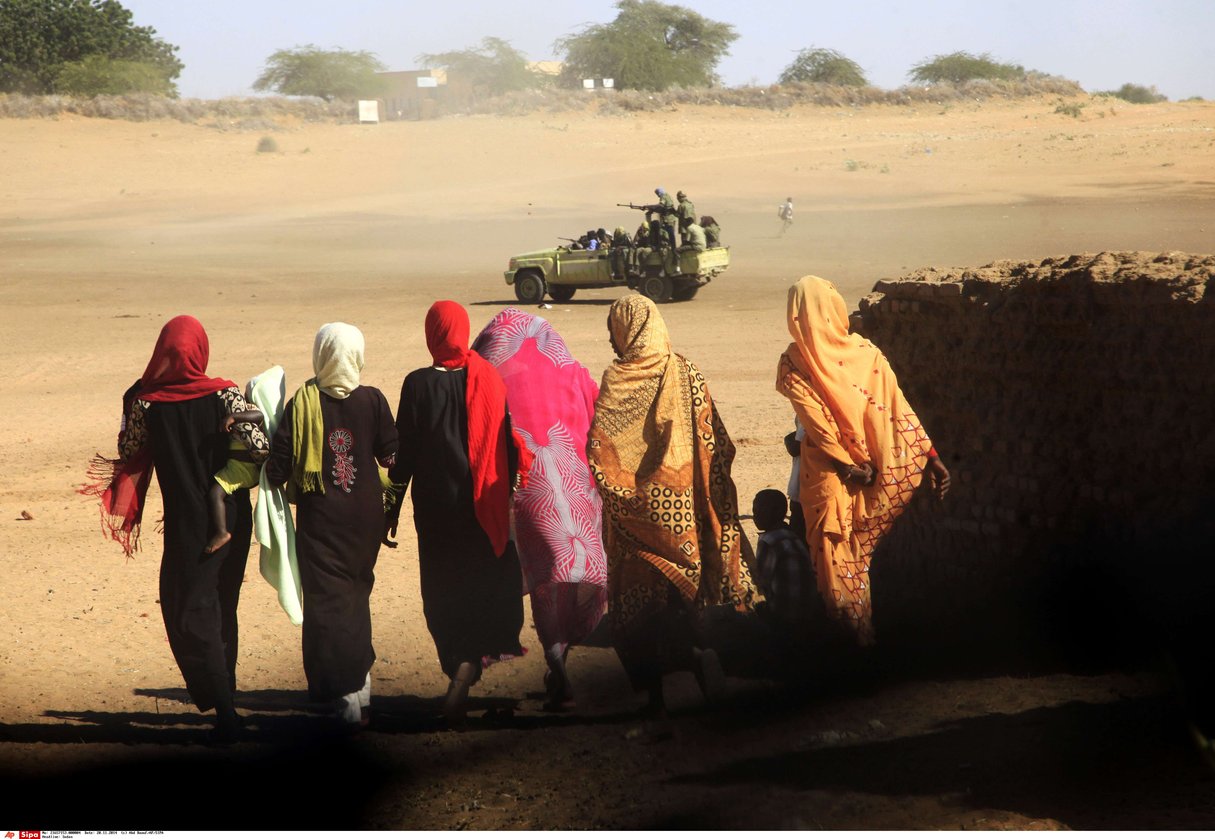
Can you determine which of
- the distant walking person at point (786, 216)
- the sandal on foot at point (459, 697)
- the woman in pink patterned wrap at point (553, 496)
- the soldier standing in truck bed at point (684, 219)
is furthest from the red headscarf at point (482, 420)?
the distant walking person at point (786, 216)

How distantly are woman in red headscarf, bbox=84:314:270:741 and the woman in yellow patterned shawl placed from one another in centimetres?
138

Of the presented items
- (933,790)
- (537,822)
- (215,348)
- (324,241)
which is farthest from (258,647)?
(324,241)

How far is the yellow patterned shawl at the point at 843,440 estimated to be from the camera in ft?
17.4

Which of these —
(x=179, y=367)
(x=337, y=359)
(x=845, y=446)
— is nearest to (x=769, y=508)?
(x=845, y=446)

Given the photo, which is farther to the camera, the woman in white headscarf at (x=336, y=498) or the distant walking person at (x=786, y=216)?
the distant walking person at (x=786, y=216)

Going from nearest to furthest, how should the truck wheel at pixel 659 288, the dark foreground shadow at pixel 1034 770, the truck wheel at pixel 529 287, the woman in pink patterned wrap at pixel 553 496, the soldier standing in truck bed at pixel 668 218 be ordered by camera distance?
the dark foreground shadow at pixel 1034 770 → the woman in pink patterned wrap at pixel 553 496 → the soldier standing in truck bed at pixel 668 218 → the truck wheel at pixel 659 288 → the truck wheel at pixel 529 287

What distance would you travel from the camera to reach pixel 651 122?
48.5m

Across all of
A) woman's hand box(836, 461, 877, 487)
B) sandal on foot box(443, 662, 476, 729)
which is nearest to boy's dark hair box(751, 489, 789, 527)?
woman's hand box(836, 461, 877, 487)

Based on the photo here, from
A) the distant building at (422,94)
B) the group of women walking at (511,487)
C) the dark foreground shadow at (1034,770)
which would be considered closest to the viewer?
the dark foreground shadow at (1034,770)

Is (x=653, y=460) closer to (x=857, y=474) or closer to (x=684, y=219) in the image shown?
(x=857, y=474)

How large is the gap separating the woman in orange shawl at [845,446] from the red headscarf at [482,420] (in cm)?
117

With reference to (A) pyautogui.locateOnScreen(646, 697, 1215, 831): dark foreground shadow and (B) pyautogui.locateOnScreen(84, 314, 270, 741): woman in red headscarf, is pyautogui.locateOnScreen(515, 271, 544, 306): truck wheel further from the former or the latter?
(A) pyautogui.locateOnScreen(646, 697, 1215, 831): dark foreground shadow

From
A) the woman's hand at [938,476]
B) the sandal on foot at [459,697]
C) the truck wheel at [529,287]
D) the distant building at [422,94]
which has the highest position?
the distant building at [422,94]

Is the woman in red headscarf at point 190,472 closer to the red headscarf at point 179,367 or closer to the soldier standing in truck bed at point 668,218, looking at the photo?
the red headscarf at point 179,367
